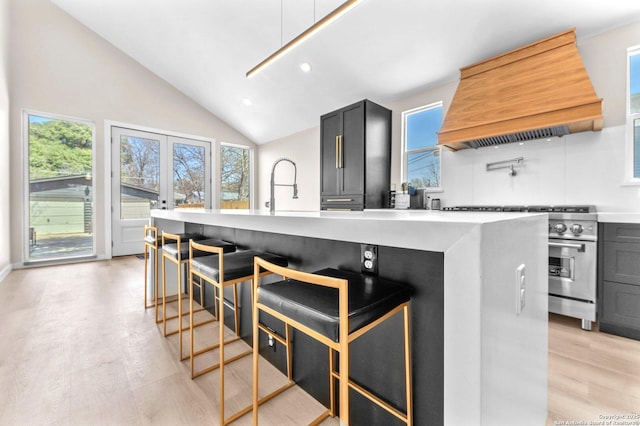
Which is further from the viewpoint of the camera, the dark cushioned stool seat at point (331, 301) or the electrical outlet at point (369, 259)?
the electrical outlet at point (369, 259)

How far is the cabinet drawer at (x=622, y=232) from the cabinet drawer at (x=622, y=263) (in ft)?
0.12

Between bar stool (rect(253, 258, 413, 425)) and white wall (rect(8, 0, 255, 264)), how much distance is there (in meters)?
4.79

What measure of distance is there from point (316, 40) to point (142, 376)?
368 cm

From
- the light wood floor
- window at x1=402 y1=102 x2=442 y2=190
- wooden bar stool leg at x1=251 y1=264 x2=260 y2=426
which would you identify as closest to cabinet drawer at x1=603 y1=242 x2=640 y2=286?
the light wood floor

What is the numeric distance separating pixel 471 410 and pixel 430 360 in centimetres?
26

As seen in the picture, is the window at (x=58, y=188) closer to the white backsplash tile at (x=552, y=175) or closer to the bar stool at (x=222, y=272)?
the bar stool at (x=222, y=272)

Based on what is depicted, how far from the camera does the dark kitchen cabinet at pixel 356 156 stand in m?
3.57

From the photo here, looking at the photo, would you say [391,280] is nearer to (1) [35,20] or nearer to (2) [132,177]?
(2) [132,177]

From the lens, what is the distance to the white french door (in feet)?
15.8

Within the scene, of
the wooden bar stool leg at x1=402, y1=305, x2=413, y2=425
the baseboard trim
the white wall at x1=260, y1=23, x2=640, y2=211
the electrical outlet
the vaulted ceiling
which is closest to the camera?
the wooden bar stool leg at x1=402, y1=305, x2=413, y2=425

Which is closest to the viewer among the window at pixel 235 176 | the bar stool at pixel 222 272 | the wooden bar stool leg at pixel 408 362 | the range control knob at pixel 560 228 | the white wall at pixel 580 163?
the wooden bar stool leg at pixel 408 362

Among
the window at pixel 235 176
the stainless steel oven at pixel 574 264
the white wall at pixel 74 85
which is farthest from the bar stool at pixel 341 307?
the window at pixel 235 176

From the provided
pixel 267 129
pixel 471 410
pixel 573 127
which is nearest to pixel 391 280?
pixel 471 410

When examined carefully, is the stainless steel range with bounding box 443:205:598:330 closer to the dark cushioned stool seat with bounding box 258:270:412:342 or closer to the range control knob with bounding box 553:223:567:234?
the range control knob with bounding box 553:223:567:234
